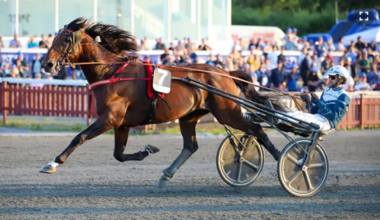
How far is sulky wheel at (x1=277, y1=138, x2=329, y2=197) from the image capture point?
7500 millimetres

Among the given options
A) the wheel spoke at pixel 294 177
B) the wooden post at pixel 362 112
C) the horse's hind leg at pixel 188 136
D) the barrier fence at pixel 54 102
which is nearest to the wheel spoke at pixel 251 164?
the horse's hind leg at pixel 188 136

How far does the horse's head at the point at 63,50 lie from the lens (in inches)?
306

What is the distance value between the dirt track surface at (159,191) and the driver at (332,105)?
809 mm

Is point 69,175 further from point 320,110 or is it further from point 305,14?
point 305,14

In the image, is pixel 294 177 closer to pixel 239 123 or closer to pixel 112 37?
pixel 239 123

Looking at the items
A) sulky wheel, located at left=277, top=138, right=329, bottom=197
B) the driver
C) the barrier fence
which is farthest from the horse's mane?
the barrier fence

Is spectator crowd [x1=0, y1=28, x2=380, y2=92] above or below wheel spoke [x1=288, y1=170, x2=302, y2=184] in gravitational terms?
above

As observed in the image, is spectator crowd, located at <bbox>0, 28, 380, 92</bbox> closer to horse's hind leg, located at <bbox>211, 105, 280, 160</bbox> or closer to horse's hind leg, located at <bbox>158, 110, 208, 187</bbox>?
horse's hind leg, located at <bbox>158, 110, 208, 187</bbox>

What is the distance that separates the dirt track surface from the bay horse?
0.48 metres

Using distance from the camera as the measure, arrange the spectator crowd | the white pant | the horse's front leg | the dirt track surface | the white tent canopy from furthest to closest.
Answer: the white tent canopy → the spectator crowd → the white pant → the horse's front leg → the dirt track surface

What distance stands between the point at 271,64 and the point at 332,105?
1187cm

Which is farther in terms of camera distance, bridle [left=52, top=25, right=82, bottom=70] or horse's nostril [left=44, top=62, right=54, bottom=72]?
bridle [left=52, top=25, right=82, bottom=70]

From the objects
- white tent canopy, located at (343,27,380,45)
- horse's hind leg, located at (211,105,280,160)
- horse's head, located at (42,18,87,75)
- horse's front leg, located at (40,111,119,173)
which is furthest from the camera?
white tent canopy, located at (343,27,380,45)

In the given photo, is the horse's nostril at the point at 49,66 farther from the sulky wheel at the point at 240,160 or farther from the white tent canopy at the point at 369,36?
the white tent canopy at the point at 369,36
